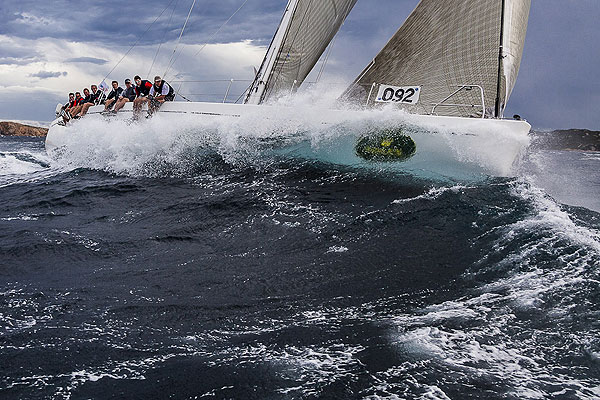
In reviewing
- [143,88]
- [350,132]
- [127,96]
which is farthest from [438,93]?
[127,96]

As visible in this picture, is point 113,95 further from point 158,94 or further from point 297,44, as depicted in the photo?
point 297,44

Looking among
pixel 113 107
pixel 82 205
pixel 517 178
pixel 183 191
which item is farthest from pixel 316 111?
pixel 113 107

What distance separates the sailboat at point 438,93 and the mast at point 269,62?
13.5 inches

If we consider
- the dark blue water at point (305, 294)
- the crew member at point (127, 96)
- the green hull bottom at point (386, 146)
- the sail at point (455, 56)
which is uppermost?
→ the sail at point (455, 56)

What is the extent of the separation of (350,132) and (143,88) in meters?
5.28

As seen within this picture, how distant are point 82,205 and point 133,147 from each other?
11.1ft

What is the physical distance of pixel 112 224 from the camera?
665 centimetres

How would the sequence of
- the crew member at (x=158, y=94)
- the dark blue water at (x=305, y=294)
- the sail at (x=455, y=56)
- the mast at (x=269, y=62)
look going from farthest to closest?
the crew member at (x=158, y=94) → the mast at (x=269, y=62) → the sail at (x=455, y=56) → the dark blue water at (x=305, y=294)

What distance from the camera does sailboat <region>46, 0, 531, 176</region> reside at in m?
7.84

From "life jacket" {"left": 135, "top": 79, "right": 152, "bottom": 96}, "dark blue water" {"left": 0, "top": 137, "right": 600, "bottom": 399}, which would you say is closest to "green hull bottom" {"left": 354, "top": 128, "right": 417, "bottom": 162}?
"dark blue water" {"left": 0, "top": 137, "right": 600, "bottom": 399}

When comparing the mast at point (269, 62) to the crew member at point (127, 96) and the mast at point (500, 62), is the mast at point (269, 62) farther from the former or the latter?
the mast at point (500, 62)

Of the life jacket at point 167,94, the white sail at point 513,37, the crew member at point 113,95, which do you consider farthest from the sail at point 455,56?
the crew member at point 113,95

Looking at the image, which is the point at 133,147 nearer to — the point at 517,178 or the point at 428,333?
the point at 517,178

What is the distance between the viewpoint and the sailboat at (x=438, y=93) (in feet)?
25.7
